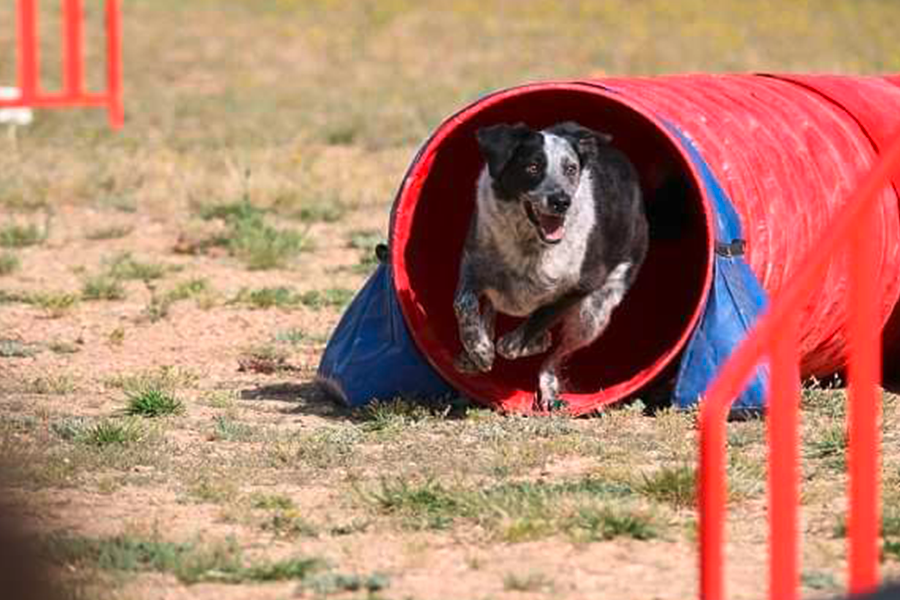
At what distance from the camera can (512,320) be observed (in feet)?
30.8

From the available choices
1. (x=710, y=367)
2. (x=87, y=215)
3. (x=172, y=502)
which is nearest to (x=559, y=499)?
(x=172, y=502)

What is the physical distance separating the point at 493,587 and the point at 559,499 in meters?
A: 0.86

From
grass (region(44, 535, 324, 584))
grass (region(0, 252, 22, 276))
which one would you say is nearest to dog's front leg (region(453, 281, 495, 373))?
grass (region(44, 535, 324, 584))

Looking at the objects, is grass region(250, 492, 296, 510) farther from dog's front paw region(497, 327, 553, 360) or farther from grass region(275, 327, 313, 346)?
grass region(275, 327, 313, 346)

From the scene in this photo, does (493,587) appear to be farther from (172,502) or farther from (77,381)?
(77,381)

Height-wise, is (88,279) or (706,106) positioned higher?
(706,106)

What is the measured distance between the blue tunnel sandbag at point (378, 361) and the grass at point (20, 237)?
4.46 meters

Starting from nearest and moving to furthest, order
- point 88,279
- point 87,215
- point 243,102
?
point 88,279 < point 87,215 < point 243,102

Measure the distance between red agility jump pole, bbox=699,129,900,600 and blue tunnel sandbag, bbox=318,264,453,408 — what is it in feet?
12.7

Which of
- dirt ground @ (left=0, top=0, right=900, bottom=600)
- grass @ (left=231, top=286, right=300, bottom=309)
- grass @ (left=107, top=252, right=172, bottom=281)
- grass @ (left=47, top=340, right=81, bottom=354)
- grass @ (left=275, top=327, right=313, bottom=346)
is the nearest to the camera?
dirt ground @ (left=0, top=0, right=900, bottom=600)

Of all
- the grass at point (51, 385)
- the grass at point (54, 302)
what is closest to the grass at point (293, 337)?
the grass at point (54, 302)

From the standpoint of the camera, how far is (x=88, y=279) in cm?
1176

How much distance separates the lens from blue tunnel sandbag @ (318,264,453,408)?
8609 mm

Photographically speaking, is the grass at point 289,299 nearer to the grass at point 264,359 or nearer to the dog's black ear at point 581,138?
the grass at point 264,359
